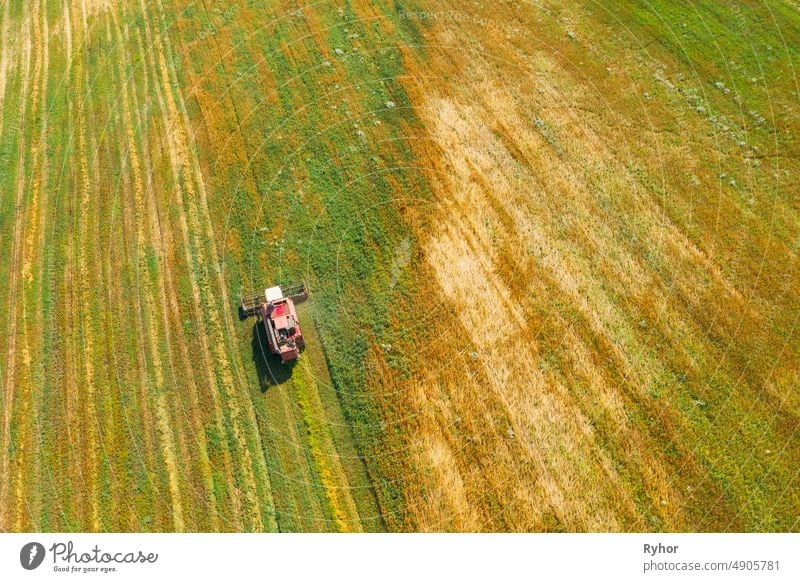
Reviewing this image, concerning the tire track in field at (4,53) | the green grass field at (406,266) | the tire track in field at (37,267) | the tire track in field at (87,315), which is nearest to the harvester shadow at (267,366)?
the green grass field at (406,266)

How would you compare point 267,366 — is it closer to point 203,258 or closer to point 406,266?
point 203,258

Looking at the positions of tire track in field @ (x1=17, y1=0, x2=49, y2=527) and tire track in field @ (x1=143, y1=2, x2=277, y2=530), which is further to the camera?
tire track in field @ (x1=17, y1=0, x2=49, y2=527)

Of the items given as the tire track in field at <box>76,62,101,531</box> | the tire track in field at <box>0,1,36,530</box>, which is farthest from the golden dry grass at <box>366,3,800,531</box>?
the tire track in field at <box>0,1,36,530</box>
